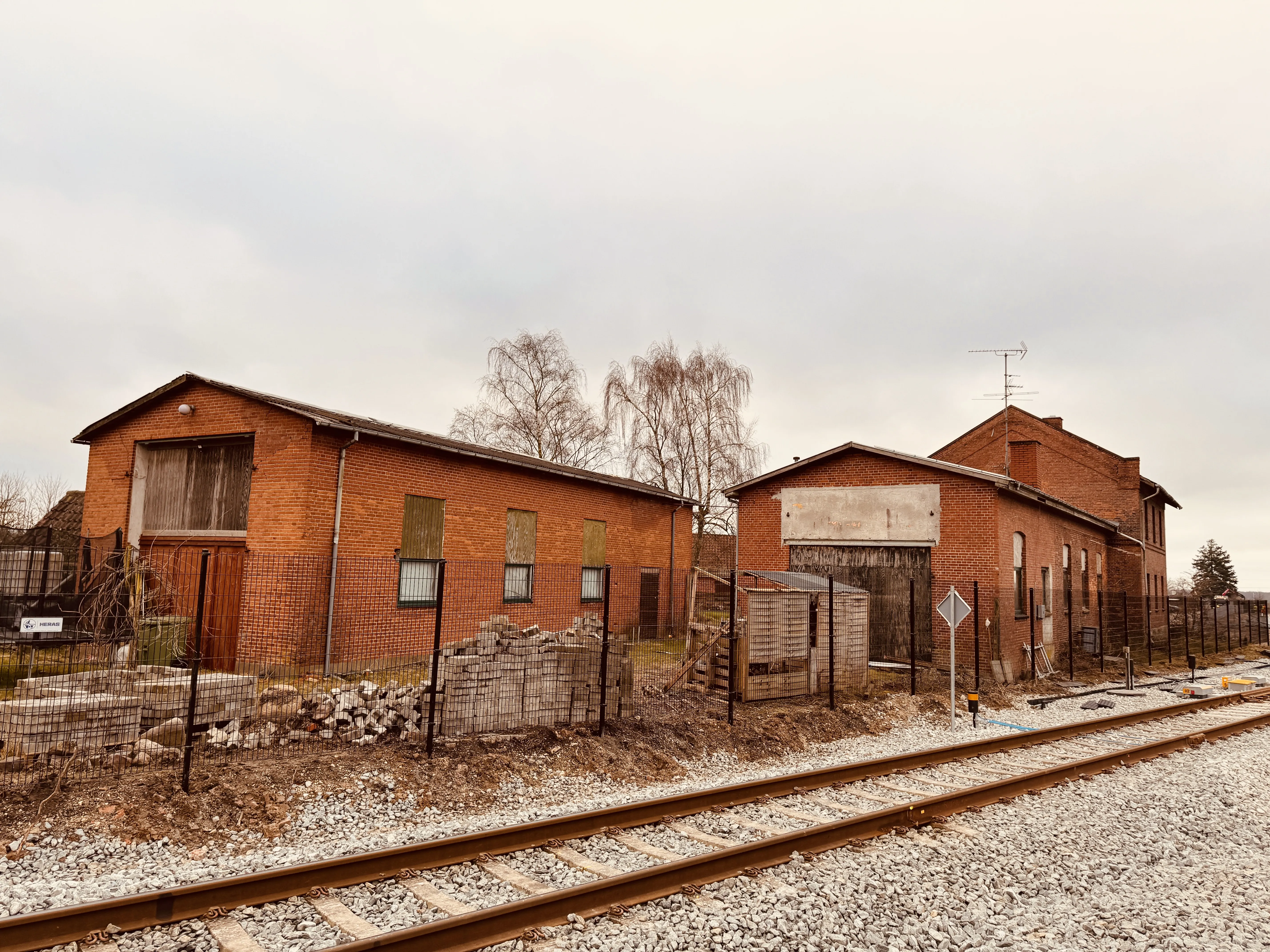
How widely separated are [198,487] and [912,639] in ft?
48.5

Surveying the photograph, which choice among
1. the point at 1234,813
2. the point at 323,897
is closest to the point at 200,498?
the point at 323,897

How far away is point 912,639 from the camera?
15812 millimetres

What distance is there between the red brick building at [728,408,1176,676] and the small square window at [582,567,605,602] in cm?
426

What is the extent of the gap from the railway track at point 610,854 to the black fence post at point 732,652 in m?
2.48

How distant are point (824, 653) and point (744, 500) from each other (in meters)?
8.73

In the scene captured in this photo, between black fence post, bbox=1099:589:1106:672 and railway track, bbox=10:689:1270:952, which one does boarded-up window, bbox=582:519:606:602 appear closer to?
railway track, bbox=10:689:1270:952

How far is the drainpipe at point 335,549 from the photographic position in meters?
13.6

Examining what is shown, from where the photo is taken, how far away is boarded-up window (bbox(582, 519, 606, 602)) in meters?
21.1

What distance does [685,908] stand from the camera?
5504mm

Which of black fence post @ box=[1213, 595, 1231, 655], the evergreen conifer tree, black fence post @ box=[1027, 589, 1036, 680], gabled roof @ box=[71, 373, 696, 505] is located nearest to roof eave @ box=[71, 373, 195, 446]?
gabled roof @ box=[71, 373, 696, 505]

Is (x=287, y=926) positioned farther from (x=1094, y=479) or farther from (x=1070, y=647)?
(x=1094, y=479)

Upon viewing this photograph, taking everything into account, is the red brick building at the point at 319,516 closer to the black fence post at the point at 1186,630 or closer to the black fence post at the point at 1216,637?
the black fence post at the point at 1186,630

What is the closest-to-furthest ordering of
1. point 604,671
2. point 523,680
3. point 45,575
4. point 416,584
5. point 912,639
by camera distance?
1. point 523,680
2. point 604,671
3. point 45,575
4. point 416,584
5. point 912,639

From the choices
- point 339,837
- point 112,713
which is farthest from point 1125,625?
point 112,713
